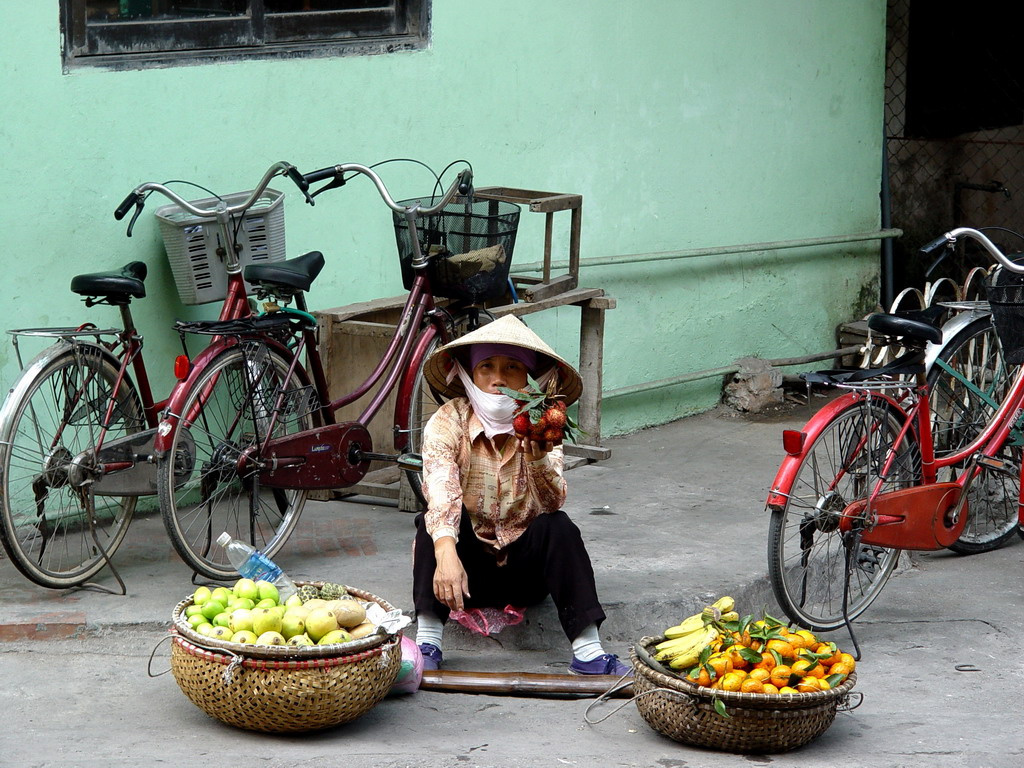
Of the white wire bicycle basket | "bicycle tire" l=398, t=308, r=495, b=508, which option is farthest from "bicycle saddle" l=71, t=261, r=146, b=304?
"bicycle tire" l=398, t=308, r=495, b=508

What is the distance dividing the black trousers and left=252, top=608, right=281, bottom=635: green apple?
0.69 m

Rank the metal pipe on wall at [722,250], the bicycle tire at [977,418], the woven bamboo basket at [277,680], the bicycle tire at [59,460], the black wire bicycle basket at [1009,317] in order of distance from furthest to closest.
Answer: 1. the metal pipe on wall at [722,250]
2. the bicycle tire at [977,418]
3. the black wire bicycle basket at [1009,317]
4. the bicycle tire at [59,460]
5. the woven bamboo basket at [277,680]

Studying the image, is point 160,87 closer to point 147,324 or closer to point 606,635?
point 147,324

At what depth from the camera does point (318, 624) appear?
3.83m

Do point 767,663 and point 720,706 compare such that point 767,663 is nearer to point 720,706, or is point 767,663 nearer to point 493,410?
point 720,706

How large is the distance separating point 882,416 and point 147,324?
2.96 metres

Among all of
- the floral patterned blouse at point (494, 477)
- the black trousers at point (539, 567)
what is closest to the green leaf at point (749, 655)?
the black trousers at point (539, 567)

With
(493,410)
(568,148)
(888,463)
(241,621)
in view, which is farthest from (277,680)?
(568,148)

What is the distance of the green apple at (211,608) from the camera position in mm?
3951

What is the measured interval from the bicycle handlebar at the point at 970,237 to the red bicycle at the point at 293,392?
1756mm

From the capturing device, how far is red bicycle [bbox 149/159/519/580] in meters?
4.83

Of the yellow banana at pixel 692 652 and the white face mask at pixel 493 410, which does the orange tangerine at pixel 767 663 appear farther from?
the white face mask at pixel 493 410

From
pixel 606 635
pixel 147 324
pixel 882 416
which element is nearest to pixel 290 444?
pixel 147 324

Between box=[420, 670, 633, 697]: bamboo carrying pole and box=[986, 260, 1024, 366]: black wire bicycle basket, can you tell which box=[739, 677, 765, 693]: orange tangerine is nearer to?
box=[420, 670, 633, 697]: bamboo carrying pole
